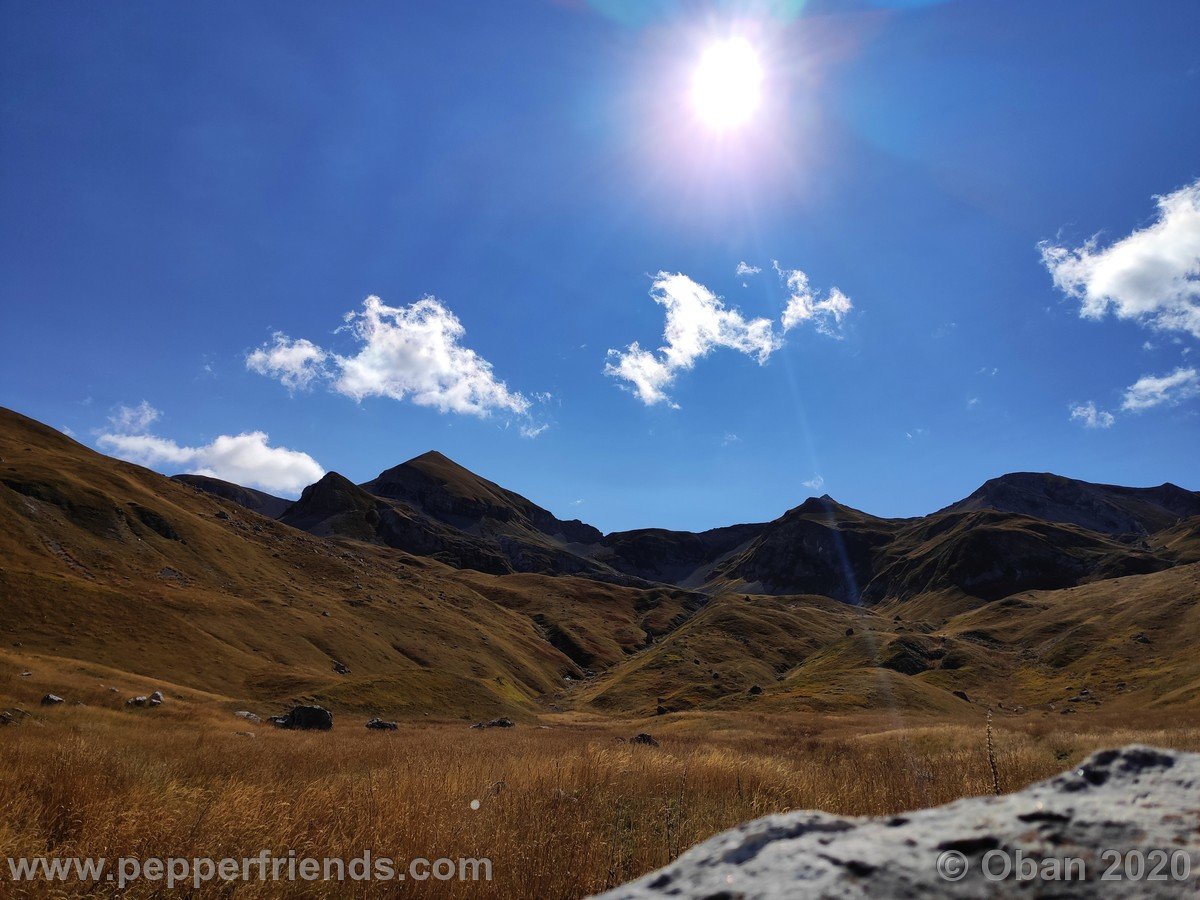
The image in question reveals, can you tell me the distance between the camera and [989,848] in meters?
2.41

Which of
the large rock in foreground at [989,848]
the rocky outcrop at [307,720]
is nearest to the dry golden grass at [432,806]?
the large rock in foreground at [989,848]

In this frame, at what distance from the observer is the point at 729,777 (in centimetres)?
1023

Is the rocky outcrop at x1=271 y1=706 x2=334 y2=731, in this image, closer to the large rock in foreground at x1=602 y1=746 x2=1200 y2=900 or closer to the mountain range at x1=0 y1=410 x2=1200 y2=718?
the mountain range at x1=0 y1=410 x2=1200 y2=718

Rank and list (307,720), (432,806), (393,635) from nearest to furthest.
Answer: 1. (432,806)
2. (307,720)
3. (393,635)

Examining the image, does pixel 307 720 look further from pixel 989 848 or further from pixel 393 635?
pixel 393 635

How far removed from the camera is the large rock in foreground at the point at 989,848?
221cm

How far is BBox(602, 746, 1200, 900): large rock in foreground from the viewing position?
2.21m

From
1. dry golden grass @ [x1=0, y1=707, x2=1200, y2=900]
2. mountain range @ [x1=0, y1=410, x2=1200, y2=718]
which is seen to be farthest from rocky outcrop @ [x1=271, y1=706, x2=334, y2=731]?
dry golden grass @ [x1=0, y1=707, x2=1200, y2=900]

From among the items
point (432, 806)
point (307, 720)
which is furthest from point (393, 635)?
point (432, 806)

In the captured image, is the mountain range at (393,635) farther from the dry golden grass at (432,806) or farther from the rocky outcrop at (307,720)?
the dry golden grass at (432,806)

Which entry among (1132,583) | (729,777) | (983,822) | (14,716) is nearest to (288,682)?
(14,716)

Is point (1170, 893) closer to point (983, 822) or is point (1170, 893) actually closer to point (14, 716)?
point (983, 822)

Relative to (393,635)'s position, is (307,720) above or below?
above

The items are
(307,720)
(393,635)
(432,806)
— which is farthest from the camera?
(393,635)
